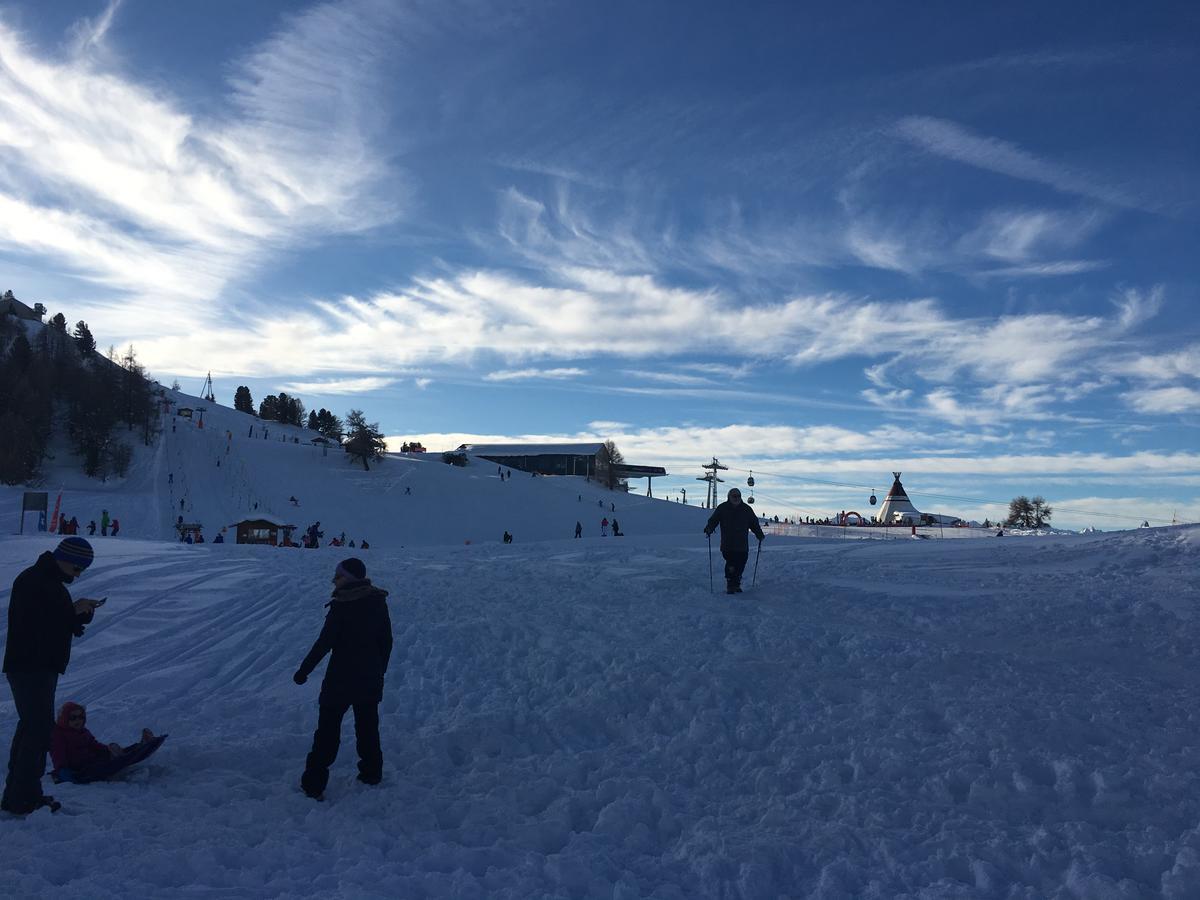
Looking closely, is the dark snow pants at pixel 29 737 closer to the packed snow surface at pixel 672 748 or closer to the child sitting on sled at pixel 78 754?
the packed snow surface at pixel 672 748

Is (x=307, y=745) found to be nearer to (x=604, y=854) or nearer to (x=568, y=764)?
(x=568, y=764)

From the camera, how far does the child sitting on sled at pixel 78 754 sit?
6363 millimetres

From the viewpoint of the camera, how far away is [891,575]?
16.0 metres

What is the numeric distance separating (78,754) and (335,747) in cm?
198

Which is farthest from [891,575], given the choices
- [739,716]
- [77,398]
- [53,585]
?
[77,398]

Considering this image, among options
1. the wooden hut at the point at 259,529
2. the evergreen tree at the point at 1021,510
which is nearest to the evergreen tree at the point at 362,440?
the wooden hut at the point at 259,529

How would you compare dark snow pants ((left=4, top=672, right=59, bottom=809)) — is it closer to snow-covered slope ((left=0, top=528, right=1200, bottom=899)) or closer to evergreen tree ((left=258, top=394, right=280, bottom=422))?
snow-covered slope ((left=0, top=528, right=1200, bottom=899))

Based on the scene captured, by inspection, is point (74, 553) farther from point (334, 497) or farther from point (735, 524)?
→ point (334, 497)

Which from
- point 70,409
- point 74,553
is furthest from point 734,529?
point 70,409

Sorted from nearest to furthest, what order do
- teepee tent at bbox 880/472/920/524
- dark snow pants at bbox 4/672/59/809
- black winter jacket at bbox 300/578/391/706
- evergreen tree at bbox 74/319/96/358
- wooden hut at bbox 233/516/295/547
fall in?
dark snow pants at bbox 4/672/59/809
black winter jacket at bbox 300/578/391/706
wooden hut at bbox 233/516/295/547
teepee tent at bbox 880/472/920/524
evergreen tree at bbox 74/319/96/358

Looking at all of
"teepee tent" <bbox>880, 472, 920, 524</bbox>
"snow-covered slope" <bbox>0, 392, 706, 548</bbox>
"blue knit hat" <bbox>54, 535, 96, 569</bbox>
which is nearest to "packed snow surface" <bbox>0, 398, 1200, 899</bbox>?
"blue knit hat" <bbox>54, 535, 96, 569</bbox>

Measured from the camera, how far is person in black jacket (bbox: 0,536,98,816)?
5598 millimetres

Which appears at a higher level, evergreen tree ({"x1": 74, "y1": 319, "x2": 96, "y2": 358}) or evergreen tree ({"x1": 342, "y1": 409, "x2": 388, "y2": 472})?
evergreen tree ({"x1": 74, "y1": 319, "x2": 96, "y2": 358})

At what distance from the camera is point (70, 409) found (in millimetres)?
75375
